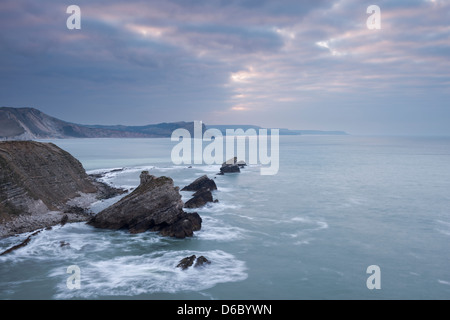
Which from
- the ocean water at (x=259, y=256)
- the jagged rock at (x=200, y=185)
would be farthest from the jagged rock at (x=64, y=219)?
the jagged rock at (x=200, y=185)

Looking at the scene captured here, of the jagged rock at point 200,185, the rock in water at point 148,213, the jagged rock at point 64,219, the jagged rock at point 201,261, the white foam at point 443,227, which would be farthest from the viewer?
the jagged rock at point 200,185


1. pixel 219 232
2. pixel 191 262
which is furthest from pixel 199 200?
pixel 191 262

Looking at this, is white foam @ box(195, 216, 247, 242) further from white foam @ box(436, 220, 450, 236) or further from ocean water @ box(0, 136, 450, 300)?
white foam @ box(436, 220, 450, 236)

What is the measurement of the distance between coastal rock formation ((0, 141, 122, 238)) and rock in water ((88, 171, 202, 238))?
13.6 ft

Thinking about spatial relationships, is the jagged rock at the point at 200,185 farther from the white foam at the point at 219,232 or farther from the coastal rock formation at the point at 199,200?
the white foam at the point at 219,232

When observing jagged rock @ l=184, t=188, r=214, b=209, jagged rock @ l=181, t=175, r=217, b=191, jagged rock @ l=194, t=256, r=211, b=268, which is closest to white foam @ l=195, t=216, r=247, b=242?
jagged rock @ l=194, t=256, r=211, b=268

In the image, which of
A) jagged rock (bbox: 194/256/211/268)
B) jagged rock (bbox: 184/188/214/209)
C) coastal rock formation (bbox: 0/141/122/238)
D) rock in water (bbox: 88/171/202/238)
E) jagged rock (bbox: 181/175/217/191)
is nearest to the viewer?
jagged rock (bbox: 194/256/211/268)

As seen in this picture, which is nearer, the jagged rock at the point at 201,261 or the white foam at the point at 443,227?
the jagged rock at the point at 201,261

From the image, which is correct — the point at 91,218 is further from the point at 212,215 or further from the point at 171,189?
the point at 212,215

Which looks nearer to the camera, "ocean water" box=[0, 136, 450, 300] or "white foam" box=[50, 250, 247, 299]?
"white foam" box=[50, 250, 247, 299]

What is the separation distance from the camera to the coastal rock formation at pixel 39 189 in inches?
1099

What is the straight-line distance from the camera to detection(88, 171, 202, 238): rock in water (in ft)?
93.1

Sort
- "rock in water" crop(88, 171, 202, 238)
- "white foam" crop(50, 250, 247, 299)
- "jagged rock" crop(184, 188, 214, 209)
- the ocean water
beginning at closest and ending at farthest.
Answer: "white foam" crop(50, 250, 247, 299)
the ocean water
"rock in water" crop(88, 171, 202, 238)
"jagged rock" crop(184, 188, 214, 209)

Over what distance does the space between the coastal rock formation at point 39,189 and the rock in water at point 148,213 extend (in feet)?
13.6
